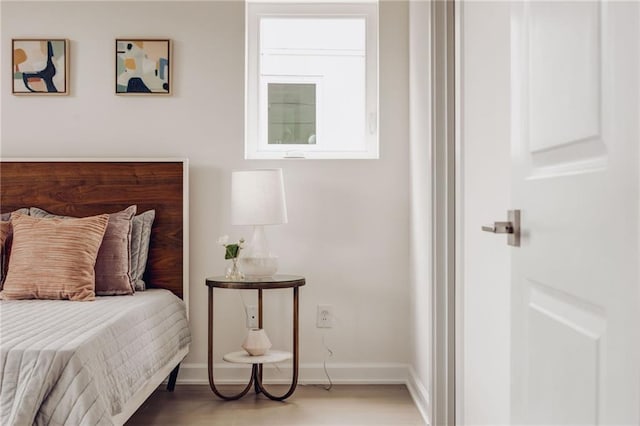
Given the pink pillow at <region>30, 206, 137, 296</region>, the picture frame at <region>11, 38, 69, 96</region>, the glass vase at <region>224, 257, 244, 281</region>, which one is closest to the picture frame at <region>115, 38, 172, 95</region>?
the picture frame at <region>11, 38, 69, 96</region>

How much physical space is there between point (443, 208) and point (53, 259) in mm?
1794

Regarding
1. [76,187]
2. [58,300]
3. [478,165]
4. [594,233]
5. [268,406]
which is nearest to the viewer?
[594,233]

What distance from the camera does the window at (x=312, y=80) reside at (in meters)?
3.85

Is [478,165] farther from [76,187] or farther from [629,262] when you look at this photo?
[76,187]

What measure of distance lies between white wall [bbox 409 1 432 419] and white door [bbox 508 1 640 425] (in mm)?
1631

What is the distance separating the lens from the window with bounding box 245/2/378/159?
385 cm

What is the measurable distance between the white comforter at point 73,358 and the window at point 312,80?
1.41 m

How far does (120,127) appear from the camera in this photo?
3734mm

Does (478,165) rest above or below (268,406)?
above

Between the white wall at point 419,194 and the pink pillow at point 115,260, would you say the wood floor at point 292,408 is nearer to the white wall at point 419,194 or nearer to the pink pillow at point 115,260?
the white wall at point 419,194

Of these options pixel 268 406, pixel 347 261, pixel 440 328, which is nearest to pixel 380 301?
pixel 347 261

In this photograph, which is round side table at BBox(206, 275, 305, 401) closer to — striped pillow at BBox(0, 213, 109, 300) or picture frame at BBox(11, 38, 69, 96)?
striped pillow at BBox(0, 213, 109, 300)

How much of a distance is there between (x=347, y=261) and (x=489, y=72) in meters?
1.86

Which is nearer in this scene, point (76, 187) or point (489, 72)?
point (489, 72)
